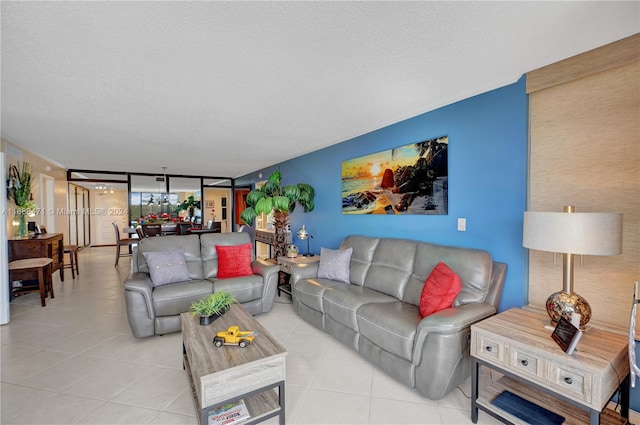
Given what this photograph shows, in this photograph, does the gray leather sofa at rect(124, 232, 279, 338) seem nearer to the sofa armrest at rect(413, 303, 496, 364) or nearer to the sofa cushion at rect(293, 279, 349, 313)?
the sofa cushion at rect(293, 279, 349, 313)

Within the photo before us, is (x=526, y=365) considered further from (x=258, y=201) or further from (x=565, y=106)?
(x=258, y=201)

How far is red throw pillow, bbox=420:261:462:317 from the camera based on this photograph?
2.09 metres

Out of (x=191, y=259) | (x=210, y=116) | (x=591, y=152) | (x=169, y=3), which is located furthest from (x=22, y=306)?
(x=591, y=152)

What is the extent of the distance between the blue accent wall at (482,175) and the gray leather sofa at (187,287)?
65.2 inches

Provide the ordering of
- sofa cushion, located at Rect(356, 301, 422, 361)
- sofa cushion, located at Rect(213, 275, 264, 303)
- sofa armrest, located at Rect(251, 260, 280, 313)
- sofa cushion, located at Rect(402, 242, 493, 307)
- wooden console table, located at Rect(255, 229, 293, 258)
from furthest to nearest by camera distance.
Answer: wooden console table, located at Rect(255, 229, 293, 258) < sofa armrest, located at Rect(251, 260, 280, 313) < sofa cushion, located at Rect(213, 275, 264, 303) < sofa cushion, located at Rect(402, 242, 493, 307) < sofa cushion, located at Rect(356, 301, 422, 361)

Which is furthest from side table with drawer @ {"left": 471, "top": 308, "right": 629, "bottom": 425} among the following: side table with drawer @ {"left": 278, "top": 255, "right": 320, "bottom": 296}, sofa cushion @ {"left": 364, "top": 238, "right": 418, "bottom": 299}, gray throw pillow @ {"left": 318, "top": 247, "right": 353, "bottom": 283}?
side table with drawer @ {"left": 278, "top": 255, "right": 320, "bottom": 296}

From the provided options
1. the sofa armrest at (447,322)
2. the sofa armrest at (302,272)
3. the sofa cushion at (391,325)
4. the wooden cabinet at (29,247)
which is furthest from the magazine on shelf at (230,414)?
the wooden cabinet at (29,247)

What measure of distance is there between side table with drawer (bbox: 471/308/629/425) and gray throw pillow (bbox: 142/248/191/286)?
302 cm

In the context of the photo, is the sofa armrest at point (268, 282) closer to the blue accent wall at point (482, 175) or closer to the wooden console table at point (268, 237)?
the blue accent wall at point (482, 175)

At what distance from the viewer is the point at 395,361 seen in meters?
2.09

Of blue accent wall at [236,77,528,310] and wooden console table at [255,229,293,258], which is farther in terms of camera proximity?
wooden console table at [255,229,293,258]

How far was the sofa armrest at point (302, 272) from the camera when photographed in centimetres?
334

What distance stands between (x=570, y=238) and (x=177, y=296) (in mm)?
3325

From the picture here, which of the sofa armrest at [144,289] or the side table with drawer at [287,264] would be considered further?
the side table with drawer at [287,264]
